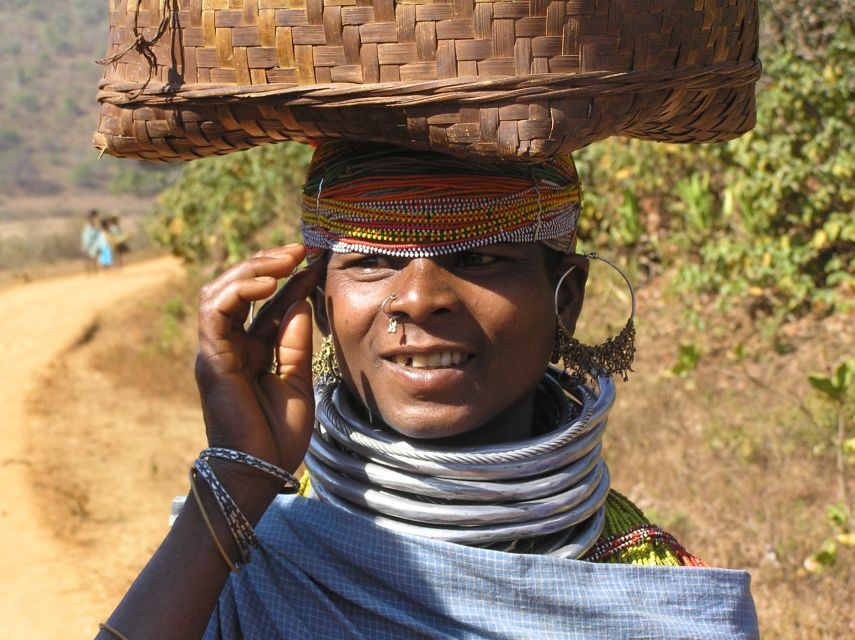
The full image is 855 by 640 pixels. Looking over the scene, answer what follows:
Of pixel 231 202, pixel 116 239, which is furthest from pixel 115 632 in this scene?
pixel 116 239

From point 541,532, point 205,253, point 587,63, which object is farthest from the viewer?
point 205,253

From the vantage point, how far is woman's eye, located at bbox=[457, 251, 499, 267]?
74.2 inches

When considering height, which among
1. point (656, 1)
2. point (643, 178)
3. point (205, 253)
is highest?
point (656, 1)

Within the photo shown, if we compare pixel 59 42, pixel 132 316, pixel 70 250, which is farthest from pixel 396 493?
pixel 59 42

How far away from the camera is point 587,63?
152 centimetres

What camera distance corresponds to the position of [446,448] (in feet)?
6.29

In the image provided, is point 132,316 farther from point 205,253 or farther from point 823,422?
point 823,422

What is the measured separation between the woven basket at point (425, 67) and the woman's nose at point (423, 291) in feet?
0.90

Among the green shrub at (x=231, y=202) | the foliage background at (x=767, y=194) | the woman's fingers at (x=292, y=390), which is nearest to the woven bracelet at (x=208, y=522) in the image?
the woman's fingers at (x=292, y=390)

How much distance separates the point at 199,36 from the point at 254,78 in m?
0.11

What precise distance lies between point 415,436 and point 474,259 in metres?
0.33

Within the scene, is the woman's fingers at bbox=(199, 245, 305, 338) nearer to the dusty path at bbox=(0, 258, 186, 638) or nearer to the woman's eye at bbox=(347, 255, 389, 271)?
the woman's eye at bbox=(347, 255, 389, 271)

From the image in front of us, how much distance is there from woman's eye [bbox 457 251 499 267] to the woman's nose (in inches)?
1.9

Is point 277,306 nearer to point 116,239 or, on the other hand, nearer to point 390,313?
point 390,313
